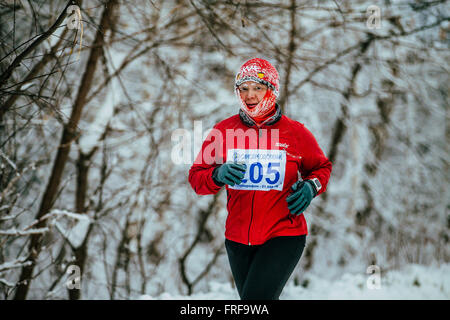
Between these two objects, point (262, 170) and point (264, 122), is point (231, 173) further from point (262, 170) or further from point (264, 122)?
point (264, 122)

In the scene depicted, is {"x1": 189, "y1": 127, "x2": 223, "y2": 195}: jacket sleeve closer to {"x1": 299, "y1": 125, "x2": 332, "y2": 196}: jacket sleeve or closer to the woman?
the woman

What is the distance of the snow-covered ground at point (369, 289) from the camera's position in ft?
14.6

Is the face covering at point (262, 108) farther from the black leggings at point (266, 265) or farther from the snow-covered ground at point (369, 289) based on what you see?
the snow-covered ground at point (369, 289)

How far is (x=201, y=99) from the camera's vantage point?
6809mm

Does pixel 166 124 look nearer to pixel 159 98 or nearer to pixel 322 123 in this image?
pixel 159 98

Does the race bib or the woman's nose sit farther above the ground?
the woman's nose

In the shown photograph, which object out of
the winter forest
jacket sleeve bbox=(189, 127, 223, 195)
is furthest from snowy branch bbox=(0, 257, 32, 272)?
jacket sleeve bbox=(189, 127, 223, 195)

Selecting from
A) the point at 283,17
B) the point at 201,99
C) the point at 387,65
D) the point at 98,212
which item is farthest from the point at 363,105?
the point at 98,212

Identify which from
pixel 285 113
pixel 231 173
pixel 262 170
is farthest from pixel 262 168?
pixel 285 113

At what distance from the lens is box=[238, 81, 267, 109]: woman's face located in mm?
2338

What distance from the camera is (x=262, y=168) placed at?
2.29 metres

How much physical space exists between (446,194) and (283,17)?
432cm

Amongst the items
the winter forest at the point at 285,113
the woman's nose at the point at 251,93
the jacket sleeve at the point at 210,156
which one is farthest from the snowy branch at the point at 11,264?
the woman's nose at the point at 251,93

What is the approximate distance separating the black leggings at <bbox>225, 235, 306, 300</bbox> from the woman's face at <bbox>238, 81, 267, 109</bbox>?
2.54 ft
